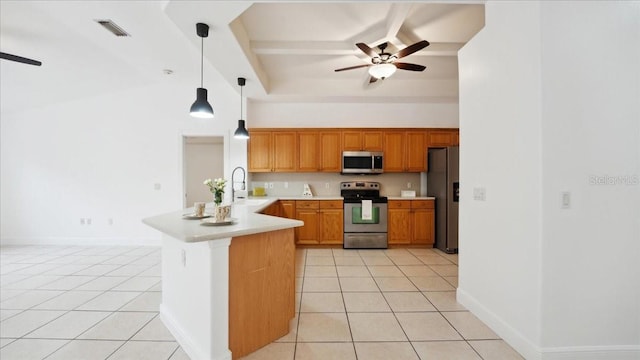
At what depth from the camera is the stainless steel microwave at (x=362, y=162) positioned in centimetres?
489

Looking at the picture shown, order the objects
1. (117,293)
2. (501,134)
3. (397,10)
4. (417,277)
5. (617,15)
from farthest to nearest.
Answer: (417,277), (117,293), (397,10), (501,134), (617,15)

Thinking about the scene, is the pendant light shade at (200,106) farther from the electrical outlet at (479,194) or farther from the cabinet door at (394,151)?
the cabinet door at (394,151)

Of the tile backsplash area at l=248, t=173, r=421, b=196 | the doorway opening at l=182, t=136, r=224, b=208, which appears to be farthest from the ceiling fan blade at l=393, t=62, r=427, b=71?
the doorway opening at l=182, t=136, r=224, b=208

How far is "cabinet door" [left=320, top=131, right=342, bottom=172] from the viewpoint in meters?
4.95

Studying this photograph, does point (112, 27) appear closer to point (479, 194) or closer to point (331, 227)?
point (331, 227)

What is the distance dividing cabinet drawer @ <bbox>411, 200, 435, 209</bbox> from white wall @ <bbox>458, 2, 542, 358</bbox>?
2145 millimetres

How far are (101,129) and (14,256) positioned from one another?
241 centimetres

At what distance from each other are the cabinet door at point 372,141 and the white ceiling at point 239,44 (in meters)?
0.69

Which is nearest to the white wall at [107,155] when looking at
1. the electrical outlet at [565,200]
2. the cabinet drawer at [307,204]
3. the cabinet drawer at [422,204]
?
the cabinet drawer at [307,204]

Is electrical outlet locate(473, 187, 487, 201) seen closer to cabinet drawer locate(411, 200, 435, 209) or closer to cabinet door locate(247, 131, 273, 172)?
cabinet drawer locate(411, 200, 435, 209)

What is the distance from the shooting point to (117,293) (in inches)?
114

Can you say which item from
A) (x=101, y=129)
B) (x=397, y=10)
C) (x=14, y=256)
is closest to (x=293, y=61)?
(x=397, y=10)

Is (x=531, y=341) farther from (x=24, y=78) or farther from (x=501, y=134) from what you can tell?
(x=24, y=78)

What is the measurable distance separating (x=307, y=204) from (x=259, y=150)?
1365 millimetres
